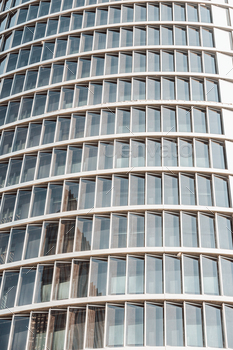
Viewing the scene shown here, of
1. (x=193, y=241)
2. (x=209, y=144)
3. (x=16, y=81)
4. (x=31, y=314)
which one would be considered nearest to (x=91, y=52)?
(x=16, y=81)

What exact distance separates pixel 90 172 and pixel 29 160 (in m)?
4.64

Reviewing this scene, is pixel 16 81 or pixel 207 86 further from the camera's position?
pixel 16 81

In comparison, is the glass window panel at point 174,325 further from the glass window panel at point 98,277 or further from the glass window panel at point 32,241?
the glass window panel at point 32,241

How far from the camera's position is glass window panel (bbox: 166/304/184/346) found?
21.5 m

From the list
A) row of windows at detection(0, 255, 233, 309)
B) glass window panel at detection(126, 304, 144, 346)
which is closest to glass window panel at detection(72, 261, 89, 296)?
row of windows at detection(0, 255, 233, 309)

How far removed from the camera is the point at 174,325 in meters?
21.9

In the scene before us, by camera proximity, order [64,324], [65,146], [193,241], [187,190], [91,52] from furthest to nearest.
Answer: [91,52]
[65,146]
[187,190]
[193,241]
[64,324]

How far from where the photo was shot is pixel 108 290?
22984 millimetres

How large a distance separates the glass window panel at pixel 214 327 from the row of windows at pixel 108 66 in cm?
1643

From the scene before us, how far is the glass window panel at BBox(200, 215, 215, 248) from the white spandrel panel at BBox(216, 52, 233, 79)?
36.3 ft

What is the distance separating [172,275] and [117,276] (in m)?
2.91

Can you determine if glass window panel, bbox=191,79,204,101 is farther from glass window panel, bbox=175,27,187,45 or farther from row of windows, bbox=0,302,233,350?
row of windows, bbox=0,302,233,350

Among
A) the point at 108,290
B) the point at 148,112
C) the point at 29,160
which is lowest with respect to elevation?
the point at 108,290

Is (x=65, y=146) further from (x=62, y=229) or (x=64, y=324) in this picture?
(x=64, y=324)
